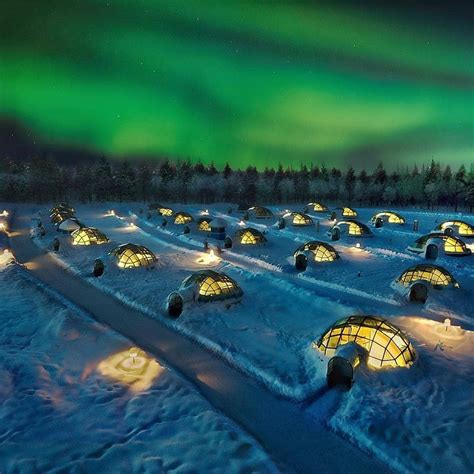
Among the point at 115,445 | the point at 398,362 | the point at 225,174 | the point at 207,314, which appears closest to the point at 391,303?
the point at 398,362

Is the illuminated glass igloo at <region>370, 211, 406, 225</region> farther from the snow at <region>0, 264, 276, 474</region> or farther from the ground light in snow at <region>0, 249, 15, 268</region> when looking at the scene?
the snow at <region>0, 264, 276, 474</region>

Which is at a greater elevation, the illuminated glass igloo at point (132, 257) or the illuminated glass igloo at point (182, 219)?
the illuminated glass igloo at point (132, 257)

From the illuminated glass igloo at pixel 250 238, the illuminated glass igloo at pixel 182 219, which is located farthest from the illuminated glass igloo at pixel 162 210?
the illuminated glass igloo at pixel 250 238

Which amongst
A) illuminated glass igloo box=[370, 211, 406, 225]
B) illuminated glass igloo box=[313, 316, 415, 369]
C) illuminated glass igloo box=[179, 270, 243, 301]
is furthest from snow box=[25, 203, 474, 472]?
illuminated glass igloo box=[370, 211, 406, 225]

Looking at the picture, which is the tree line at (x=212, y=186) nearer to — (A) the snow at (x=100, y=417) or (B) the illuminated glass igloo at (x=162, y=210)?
(B) the illuminated glass igloo at (x=162, y=210)

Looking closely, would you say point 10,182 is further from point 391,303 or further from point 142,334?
point 391,303

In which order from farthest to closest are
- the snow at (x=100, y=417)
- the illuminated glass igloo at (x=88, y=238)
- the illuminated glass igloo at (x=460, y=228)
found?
1. the illuminated glass igloo at (x=460, y=228)
2. the illuminated glass igloo at (x=88, y=238)
3. the snow at (x=100, y=417)
